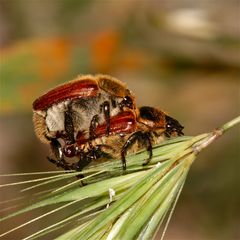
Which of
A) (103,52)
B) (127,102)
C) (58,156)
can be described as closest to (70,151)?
(58,156)

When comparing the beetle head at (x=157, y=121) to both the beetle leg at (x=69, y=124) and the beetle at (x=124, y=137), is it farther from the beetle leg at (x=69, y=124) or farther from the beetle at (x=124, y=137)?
the beetle leg at (x=69, y=124)

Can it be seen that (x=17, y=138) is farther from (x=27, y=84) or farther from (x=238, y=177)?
(x=238, y=177)

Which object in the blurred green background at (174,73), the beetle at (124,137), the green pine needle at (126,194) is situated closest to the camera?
the green pine needle at (126,194)

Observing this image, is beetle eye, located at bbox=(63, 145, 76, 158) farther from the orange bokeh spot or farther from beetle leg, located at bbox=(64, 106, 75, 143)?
the orange bokeh spot

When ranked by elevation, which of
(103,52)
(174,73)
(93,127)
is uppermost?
(103,52)

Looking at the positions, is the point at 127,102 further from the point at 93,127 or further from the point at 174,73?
the point at 174,73

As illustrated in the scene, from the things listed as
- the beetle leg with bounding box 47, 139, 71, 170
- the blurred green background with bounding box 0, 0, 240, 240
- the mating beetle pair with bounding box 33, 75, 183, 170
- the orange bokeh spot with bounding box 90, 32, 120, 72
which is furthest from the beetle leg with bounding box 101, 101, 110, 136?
the orange bokeh spot with bounding box 90, 32, 120, 72

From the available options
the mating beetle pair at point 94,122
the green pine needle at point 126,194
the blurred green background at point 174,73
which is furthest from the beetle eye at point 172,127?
the blurred green background at point 174,73

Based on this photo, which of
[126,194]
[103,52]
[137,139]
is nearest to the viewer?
[126,194]
